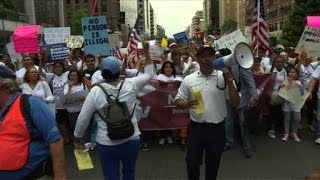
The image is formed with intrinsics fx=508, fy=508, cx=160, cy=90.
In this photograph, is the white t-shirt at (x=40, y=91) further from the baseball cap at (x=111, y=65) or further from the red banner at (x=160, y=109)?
the baseball cap at (x=111, y=65)

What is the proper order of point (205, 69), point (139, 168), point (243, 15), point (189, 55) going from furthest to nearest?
1. point (243, 15)
2. point (189, 55)
3. point (139, 168)
4. point (205, 69)

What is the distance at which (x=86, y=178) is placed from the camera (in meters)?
7.36

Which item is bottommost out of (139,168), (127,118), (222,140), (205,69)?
(139,168)

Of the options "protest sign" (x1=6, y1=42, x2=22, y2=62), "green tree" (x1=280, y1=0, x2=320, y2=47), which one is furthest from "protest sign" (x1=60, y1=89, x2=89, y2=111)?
"green tree" (x1=280, y1=0, x2=320, y2=47)

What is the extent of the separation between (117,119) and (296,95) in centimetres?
534

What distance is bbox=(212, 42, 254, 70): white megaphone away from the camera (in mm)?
4930

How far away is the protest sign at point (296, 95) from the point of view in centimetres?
938

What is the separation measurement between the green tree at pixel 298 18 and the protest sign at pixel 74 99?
35.3 m

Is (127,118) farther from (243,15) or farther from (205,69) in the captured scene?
(243,15)

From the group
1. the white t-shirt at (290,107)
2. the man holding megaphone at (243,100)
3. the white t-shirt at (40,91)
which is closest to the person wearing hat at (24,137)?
the man holding megaphone at (243,100)

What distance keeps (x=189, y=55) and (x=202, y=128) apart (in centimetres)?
553

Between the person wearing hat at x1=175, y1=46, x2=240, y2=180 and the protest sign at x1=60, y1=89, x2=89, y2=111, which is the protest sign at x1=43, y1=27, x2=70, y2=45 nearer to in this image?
the protest sign at x1=60, y1=89, x2=89, y2=111

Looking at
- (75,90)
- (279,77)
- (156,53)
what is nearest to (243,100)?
(279,77)

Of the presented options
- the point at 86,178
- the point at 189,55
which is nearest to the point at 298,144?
the point at 189,55
